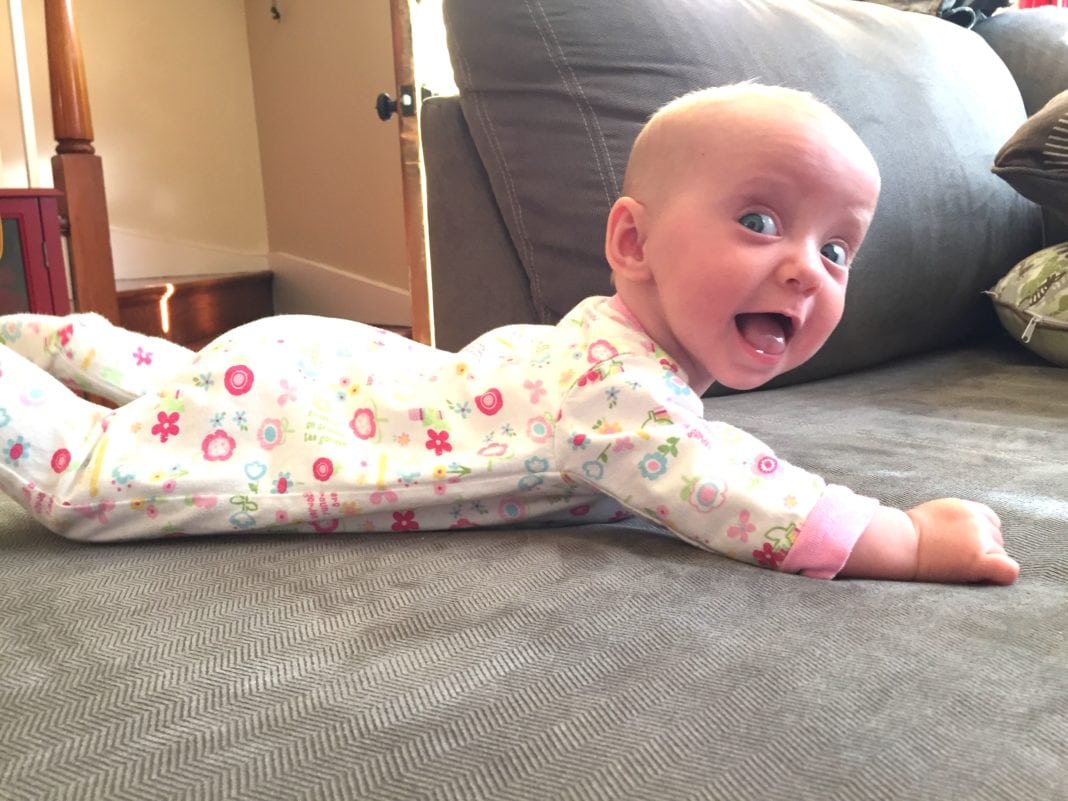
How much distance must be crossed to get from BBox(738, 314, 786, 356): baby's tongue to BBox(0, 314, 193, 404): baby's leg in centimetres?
49

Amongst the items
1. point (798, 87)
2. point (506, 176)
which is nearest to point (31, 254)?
point (506, 176)

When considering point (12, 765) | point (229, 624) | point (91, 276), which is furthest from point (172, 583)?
point (91, 276)

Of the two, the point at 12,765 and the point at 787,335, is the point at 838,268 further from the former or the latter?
the point at 12,765

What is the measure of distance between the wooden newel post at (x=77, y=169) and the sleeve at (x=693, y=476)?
1662 millimetres

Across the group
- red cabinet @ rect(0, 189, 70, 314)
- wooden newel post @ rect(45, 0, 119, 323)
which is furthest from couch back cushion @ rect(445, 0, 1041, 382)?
wooden newel post @ rect(45, 0, 119, 323)

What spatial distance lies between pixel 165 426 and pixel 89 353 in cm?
17

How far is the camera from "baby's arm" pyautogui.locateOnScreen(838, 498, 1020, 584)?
0.61 metres

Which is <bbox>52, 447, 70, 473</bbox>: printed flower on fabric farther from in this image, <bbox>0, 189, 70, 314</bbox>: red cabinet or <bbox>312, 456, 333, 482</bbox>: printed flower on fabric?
<bbox>0, 189, 70, 314</bbox>: red cabinet

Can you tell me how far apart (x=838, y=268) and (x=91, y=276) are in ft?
5.82

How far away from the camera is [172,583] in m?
0.59

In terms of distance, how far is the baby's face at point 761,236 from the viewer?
67 cm

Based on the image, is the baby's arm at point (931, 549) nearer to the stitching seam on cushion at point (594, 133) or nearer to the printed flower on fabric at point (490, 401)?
the printed flower on fabric at point (490, 401)

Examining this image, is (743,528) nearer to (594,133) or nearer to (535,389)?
(535,389)

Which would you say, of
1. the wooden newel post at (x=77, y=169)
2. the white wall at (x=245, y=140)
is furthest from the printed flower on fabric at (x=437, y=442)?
the white wall at (x=245, y=140)
